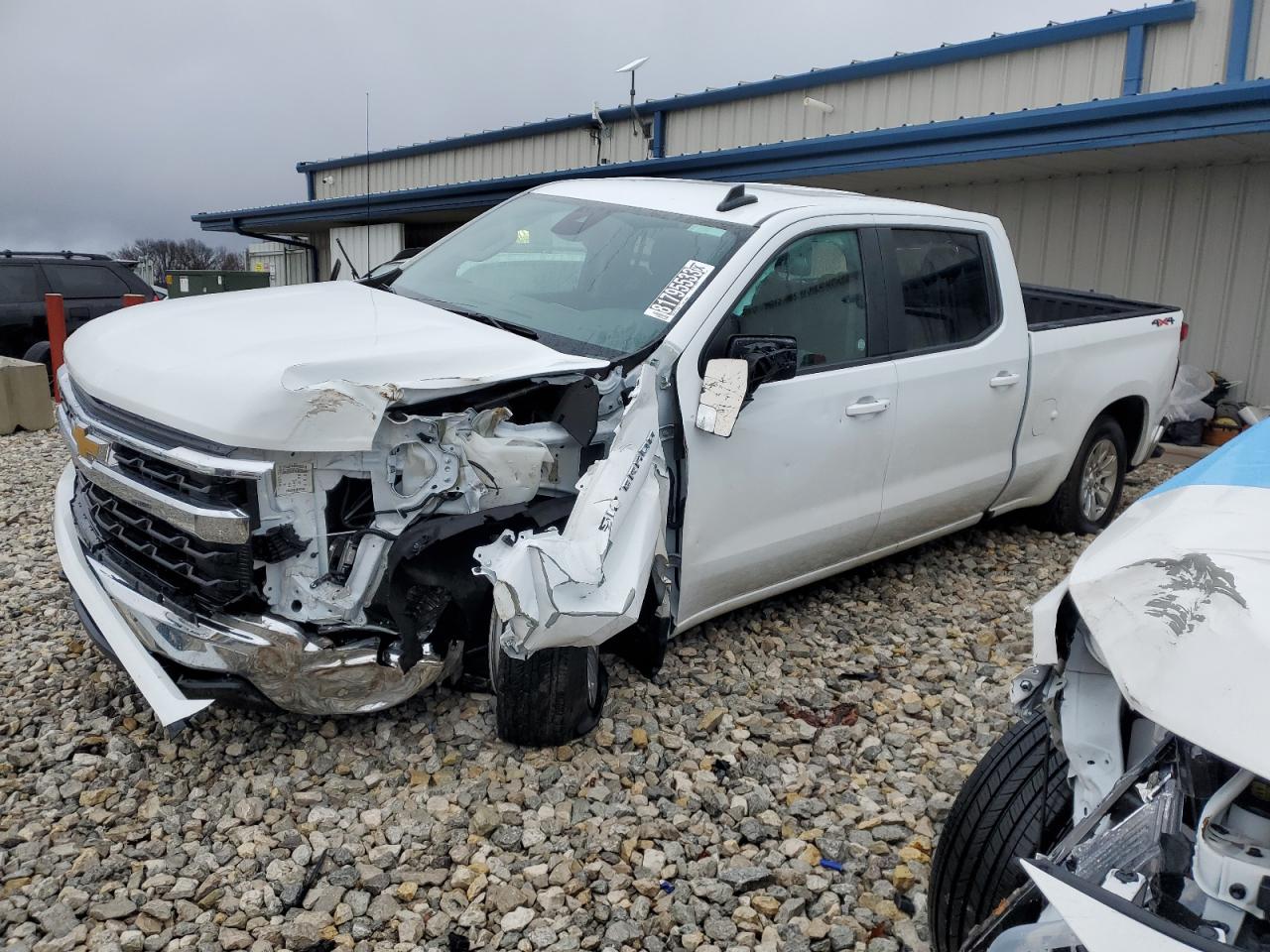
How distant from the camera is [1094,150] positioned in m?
7.39

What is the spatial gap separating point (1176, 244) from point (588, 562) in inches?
293

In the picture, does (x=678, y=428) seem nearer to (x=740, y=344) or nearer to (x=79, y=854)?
(x=740, y=344)

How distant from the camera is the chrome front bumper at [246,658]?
9.20 feet

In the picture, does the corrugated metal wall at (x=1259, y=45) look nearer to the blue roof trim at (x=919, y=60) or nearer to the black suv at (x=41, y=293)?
the blue roof trim at (x=919, y=60)

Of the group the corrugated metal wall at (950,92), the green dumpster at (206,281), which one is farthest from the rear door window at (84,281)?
the corrugated metal wall at (950,92)

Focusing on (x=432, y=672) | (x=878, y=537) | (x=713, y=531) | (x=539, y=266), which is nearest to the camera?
(x=432, y=672)

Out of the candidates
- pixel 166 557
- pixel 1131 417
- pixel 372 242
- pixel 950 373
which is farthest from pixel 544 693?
pixel 372 242

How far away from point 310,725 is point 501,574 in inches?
49.0

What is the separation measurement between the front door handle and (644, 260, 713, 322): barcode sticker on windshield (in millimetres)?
800

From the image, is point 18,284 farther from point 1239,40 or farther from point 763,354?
point 1239,40

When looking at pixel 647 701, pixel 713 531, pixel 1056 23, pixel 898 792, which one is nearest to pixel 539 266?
pixel 713 531

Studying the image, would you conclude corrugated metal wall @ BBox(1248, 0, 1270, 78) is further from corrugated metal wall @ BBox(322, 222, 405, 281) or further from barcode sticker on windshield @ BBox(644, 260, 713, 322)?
corrugated metal wall @ BBox(322, 222, 405, 281)

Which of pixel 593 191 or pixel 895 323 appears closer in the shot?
pixel 895 323

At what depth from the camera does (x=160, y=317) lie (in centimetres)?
351
